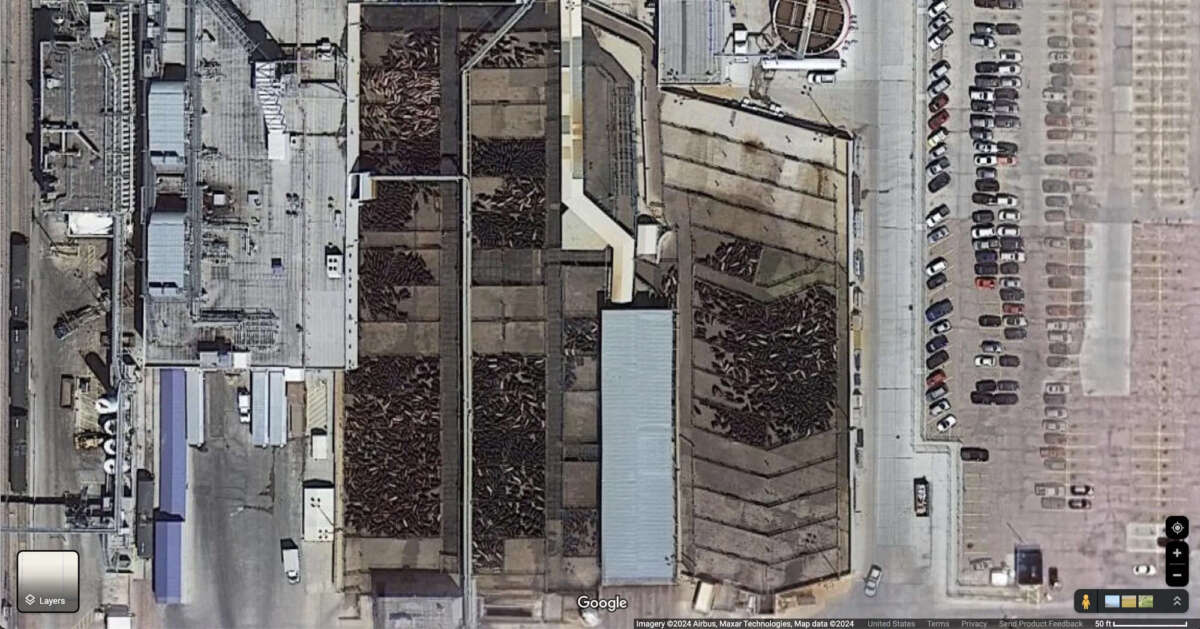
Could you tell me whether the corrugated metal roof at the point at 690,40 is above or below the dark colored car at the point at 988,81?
above

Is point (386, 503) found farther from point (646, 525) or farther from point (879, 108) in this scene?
point (879, 108)

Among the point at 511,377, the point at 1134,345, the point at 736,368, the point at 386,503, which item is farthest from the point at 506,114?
the point at 1134,345

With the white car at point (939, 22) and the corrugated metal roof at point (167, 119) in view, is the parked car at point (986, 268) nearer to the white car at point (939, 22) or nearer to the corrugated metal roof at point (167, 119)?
the white car at point (939, 22)

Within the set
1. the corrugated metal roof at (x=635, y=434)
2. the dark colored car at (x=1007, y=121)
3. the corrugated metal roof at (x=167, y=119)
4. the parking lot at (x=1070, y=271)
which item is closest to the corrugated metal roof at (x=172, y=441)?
the corrugated metal roof at (x=167, y=119)

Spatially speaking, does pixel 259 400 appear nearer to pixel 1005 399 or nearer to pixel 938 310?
pixel 938 310

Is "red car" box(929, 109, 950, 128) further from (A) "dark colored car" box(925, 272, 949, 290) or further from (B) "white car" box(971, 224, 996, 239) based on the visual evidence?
(A) "dark colored car" box(925, 272, 949, 290)

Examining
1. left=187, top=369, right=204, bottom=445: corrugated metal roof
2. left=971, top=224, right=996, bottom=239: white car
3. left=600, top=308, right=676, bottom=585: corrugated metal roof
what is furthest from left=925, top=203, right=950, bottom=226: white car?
left=187, top=369, right=204, bottom=445: corrugated metal roof
